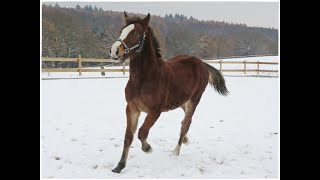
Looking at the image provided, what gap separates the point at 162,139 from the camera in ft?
20.1

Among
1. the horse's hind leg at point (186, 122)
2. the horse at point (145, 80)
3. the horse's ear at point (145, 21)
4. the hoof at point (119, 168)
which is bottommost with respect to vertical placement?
the hoof at point (119, 168)

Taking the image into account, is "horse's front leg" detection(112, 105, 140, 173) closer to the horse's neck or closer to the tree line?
the horse's neck

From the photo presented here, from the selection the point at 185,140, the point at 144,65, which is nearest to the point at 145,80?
the point at 144,65

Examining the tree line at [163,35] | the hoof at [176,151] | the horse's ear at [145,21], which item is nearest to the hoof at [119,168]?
the hoof at [176,151]

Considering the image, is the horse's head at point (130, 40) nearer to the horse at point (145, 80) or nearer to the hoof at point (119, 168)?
the horse at point (145, 80)

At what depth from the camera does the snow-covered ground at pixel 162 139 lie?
498 cm

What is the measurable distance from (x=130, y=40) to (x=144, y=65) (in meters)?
0.46

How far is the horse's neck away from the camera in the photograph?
15.7 ft

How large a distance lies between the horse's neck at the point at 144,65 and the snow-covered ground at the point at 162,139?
1.28m

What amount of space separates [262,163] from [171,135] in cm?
172

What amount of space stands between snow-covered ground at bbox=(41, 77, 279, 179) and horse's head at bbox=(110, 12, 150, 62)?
5.36 feet

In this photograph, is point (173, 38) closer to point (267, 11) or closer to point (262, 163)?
point (267, 11)

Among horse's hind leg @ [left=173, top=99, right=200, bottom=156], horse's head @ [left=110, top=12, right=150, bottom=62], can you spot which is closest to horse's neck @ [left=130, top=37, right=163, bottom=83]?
horse's head @ [left=110, top=12, right=150, bottom=62]

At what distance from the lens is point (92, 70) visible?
9.86 meters
